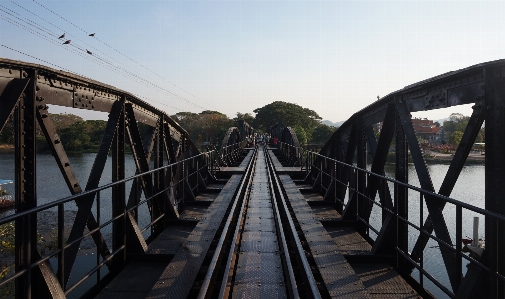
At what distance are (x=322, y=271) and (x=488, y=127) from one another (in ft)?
7.64

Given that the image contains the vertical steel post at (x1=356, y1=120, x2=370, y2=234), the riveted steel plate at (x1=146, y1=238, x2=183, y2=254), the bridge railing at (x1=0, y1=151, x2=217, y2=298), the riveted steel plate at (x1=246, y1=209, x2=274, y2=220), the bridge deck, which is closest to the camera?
the bridge railing at (x1=0, y1=151, x2=217, y2=298)

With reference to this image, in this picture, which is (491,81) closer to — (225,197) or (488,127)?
(488,127)

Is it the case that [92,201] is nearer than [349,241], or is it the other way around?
[92,201]

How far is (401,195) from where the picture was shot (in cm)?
524

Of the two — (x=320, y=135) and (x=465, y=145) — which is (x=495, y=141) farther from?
(x=320, y=135)

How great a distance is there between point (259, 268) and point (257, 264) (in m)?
0.15

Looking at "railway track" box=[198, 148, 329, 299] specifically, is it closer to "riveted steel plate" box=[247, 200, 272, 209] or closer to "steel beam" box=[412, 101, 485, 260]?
"riveted steel plate" box=[247, 200, 272, 209]

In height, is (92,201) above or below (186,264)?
above

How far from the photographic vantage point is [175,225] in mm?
7605

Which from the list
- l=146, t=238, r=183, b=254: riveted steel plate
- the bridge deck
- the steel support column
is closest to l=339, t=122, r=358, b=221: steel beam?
the bridge deck

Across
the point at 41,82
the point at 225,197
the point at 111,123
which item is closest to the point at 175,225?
the point at 225,197

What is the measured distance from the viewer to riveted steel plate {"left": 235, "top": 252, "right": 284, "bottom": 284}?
446cm

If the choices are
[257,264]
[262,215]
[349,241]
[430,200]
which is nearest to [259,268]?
[257,264]

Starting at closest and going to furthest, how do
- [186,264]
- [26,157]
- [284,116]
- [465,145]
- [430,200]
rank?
[26,157] < [465,145] < [430,200] < [186,264] < [284,116]
